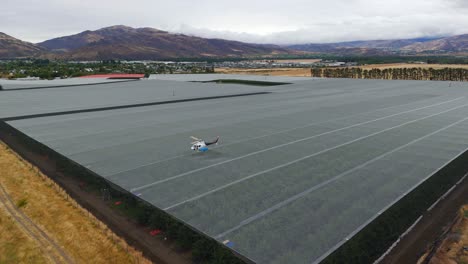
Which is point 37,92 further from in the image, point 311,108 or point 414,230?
point 414,230

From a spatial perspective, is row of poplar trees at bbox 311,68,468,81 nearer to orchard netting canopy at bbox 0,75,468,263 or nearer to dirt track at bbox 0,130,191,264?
orchard netting canopy at bbox 0,75,468,263

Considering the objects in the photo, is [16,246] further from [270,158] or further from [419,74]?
[419,74]

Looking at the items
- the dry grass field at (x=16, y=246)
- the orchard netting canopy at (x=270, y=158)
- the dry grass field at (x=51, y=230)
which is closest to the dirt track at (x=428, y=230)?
the orchard netting canopy at (x=270, y=158)

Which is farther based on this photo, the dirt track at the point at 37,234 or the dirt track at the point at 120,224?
the dirt track at the point at 37,234

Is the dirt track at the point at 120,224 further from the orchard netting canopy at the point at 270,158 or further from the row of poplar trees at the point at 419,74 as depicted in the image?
the row of poplar trees at the point at 419,74

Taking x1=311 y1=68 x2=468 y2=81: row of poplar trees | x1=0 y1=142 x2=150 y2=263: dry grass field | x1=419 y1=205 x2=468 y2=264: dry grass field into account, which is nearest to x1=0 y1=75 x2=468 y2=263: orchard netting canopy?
x1=0 y1=142 x2=150 y2=263: dry grass field

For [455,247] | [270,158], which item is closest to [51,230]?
[270,158]

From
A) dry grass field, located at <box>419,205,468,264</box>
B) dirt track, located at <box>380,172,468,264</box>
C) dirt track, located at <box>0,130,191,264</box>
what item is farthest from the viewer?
dirt track, located at <box>0,130,191,264</box>
